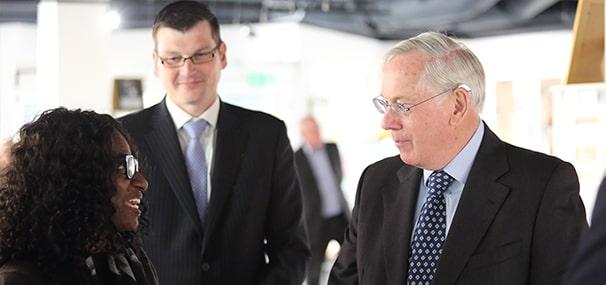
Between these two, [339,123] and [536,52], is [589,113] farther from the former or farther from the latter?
[339,123]

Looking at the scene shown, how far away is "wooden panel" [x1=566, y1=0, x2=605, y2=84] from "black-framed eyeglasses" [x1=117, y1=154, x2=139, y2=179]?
99.2 inches

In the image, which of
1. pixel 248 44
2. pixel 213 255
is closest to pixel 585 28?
pixel 213 255

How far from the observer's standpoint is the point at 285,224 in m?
3.09

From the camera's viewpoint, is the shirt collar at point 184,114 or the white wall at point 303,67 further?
the white wall at point 303,67

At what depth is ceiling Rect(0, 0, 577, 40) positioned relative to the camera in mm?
12781

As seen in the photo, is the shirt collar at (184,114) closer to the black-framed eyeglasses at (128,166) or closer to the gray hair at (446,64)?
the gray hair at (446,64)

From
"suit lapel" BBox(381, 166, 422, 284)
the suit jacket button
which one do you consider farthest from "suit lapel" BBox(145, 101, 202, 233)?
"suit lapel" BBox(381, 166, 422, 284)

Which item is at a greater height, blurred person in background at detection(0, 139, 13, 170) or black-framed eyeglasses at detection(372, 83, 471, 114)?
black-framed eyeglasses at detection(372, 83, 471, 114)

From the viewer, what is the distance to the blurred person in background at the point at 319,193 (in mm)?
8656

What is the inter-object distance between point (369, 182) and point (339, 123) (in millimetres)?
12344

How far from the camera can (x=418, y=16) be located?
1281cm

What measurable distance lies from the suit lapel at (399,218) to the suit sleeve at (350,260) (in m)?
0.13

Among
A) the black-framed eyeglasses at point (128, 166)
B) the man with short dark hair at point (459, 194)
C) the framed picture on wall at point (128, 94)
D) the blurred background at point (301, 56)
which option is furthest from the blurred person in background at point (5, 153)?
the framed picture on wall at point (128, 94)

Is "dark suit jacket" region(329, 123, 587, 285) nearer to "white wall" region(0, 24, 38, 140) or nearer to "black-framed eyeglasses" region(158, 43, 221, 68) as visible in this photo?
"black-framed eyeglasses" region(158, 43, 221, 68)
